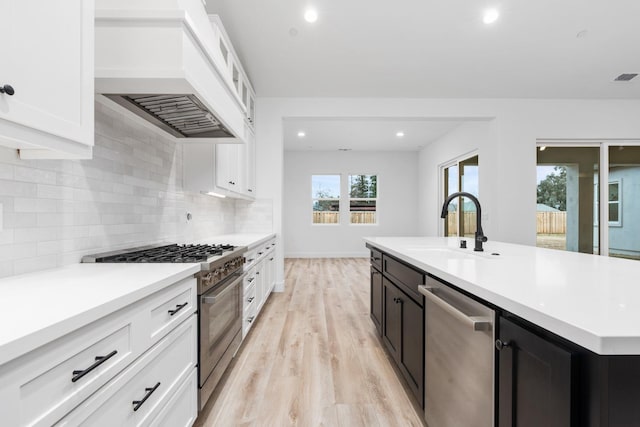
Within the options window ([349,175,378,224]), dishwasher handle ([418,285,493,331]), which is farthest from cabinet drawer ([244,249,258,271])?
window ([349,175,378,224])

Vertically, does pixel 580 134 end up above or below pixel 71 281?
above

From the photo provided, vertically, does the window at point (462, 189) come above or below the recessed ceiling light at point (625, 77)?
below

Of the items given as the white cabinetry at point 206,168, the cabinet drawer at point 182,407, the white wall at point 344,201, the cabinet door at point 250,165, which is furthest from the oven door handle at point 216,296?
the white wall at point 344,201

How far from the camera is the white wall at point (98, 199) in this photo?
3.85 feet

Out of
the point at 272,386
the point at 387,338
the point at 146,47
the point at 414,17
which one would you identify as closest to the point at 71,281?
the point at 146,47

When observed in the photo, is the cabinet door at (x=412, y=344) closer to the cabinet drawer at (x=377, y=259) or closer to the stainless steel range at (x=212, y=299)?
the cabinet drawer at (x=377, y=259)

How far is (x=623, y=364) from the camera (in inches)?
22.1

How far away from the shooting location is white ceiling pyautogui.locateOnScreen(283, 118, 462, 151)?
5.46m

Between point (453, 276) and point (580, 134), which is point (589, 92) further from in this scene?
point (453, 276)

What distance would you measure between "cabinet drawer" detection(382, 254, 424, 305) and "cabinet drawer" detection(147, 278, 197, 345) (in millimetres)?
1108

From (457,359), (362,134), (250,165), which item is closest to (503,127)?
(362,134)

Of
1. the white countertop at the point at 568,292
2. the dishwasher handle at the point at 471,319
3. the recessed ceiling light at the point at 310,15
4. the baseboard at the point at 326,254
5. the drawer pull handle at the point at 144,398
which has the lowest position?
the baseboard at the point at 326,254

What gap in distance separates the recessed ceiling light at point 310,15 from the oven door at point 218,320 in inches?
87.0

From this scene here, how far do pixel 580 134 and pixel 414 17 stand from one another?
138 inches
